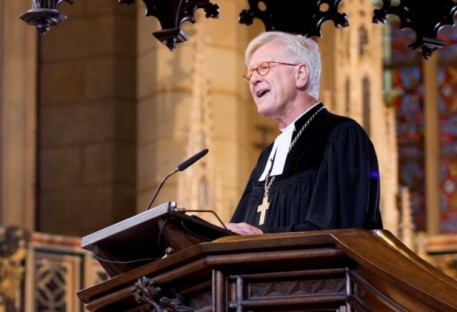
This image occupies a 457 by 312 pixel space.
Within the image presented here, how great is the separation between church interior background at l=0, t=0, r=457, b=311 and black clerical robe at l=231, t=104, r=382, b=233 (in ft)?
18.4

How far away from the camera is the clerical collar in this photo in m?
5.35

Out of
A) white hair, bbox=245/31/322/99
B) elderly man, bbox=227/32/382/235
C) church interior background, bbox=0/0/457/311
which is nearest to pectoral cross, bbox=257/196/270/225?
elderly man, bbox=227/32/382/235

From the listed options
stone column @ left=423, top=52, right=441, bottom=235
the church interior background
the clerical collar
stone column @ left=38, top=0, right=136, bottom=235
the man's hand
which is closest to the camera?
the man's hand

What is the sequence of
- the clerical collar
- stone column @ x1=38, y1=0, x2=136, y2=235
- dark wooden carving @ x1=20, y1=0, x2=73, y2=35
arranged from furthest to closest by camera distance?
1. stone column @ x1=38, y1=0, x2=136, y2=235
2. dark wooden carving @ x1=20, y1=0, x2=73, y2=35
3. the clerical collar

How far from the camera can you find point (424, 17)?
6305mm

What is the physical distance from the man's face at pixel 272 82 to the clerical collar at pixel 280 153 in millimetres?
125

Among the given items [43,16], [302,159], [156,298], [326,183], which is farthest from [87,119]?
A: [156,298]

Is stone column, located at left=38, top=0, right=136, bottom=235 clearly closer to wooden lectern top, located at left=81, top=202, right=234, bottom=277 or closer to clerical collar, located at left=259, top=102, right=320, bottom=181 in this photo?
clerical collar, located at left=259, top=102, right=320, bottom=181

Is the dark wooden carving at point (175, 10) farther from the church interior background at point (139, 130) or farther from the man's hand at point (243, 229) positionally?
the church interior background at point (139, 130)

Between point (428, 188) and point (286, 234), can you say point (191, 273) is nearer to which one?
point (286, 234)

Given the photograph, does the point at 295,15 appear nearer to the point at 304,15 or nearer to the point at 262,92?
the point at 304,15

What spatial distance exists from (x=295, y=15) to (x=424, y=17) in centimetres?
55

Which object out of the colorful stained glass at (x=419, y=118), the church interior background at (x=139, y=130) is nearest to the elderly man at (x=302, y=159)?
the church interior background at (x=139, y=130)

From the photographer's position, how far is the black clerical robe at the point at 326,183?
16.2 feet
